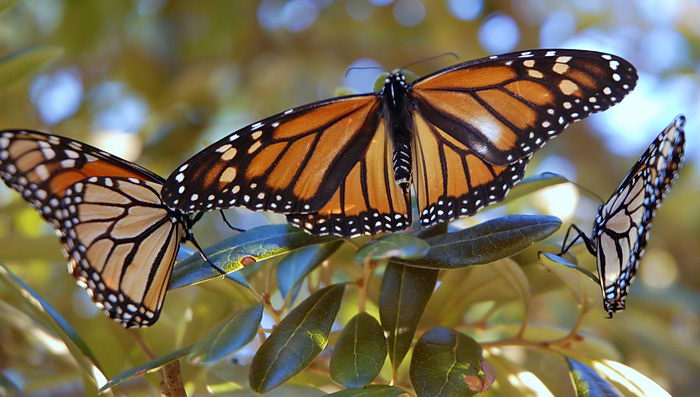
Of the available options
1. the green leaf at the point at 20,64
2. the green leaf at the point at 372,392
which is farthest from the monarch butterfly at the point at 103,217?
the green leaf at the point at 20,64

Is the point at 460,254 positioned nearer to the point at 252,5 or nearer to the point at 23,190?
the point at 23,190

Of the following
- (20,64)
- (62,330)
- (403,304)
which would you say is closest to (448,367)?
(403,304)

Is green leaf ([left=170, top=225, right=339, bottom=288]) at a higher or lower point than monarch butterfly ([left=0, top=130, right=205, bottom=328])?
lower

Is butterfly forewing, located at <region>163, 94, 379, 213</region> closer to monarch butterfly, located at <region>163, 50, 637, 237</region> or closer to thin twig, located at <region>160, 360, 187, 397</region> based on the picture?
monarch butterfly, located at <region>163, 50, 637, 237</region>

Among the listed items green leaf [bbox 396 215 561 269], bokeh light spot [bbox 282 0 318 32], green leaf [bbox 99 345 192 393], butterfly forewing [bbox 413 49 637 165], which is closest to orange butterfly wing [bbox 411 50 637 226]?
butterfly forewing [bbox 413 49 637 165]

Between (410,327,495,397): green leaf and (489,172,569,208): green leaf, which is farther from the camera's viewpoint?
(489,172,569,208): green leaf

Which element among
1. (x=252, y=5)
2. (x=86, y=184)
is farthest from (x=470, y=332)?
(x=252, y=5)
